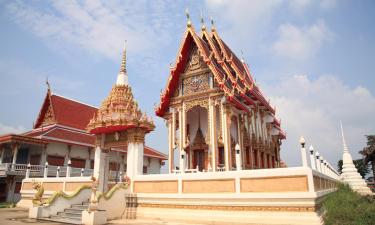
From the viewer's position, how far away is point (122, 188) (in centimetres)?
1123

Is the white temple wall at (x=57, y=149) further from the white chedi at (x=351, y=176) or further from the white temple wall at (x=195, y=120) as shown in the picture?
the white chedi at (x=351, y=176)

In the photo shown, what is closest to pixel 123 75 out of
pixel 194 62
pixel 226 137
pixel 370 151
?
pixel 194 62

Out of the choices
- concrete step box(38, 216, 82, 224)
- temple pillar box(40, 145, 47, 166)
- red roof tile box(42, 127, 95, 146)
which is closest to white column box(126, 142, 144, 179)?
concrete step box(38, 216, 82, 224)

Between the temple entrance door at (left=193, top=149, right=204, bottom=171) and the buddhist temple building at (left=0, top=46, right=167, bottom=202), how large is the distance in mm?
3917

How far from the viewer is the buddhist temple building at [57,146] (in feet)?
59.5

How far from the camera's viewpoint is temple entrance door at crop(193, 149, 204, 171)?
583 inches

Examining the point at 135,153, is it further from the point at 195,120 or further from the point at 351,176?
the point at 351,176

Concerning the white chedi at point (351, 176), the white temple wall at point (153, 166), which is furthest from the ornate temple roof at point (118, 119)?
the white temple wall at point (153, 166)

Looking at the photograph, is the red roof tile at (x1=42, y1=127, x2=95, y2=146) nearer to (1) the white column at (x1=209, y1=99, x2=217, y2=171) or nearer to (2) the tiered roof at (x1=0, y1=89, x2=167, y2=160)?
(2) the tiered roof at (x1=0, y1=89, x2=167, y2=160)

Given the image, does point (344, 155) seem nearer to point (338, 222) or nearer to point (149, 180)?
point (338, 222)

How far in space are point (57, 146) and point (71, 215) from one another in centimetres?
1133

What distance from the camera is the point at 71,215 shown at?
36.1 feet

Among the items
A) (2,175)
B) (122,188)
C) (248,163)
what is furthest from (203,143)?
(2,175)

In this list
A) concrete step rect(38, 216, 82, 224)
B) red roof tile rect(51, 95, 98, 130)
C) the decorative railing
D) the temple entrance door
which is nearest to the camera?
concrete step rect(38, 216, 82, 224)
